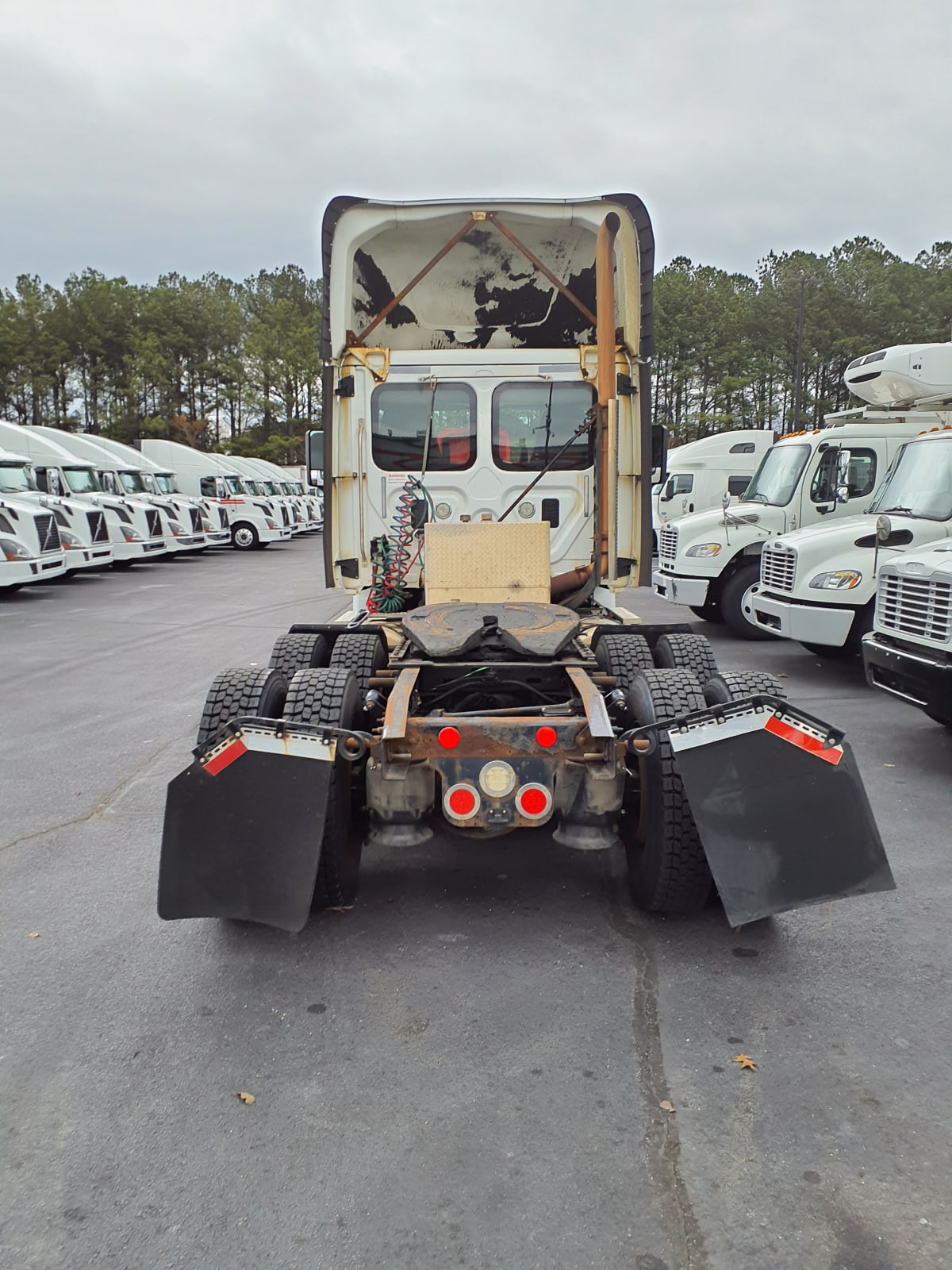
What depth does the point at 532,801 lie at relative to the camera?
3.73 m

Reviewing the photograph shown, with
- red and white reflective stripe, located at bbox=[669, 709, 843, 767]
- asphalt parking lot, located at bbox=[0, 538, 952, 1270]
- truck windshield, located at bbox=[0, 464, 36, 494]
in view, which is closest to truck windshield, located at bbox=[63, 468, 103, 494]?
truck windshield, located at bbox=[0, 464, 36, 494]

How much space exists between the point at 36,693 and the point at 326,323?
175 inches

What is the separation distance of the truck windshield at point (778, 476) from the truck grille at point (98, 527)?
12174 mm

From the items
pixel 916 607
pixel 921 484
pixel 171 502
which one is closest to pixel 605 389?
pixel 916 607

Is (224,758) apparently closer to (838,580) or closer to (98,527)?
(838,580)

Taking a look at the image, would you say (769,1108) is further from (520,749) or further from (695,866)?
(520,749)

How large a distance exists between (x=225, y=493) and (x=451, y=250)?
2244 centimetres

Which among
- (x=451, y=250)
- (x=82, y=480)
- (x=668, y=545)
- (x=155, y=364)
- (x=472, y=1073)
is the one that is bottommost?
(x=472, y=1073)

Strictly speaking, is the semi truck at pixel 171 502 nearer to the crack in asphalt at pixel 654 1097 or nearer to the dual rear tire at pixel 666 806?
the dual rear tire at pixel 666 806

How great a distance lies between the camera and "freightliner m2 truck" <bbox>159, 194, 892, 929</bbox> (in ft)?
11.5

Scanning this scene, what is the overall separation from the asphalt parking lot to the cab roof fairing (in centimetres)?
377

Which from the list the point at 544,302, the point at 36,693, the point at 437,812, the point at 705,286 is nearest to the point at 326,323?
the point at 544,302

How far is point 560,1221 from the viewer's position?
235 cm

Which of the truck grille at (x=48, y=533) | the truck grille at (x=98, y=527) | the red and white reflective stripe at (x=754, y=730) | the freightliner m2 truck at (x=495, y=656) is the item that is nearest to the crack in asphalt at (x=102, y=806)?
the freightliner m2 truck at (x=495, y=656)
